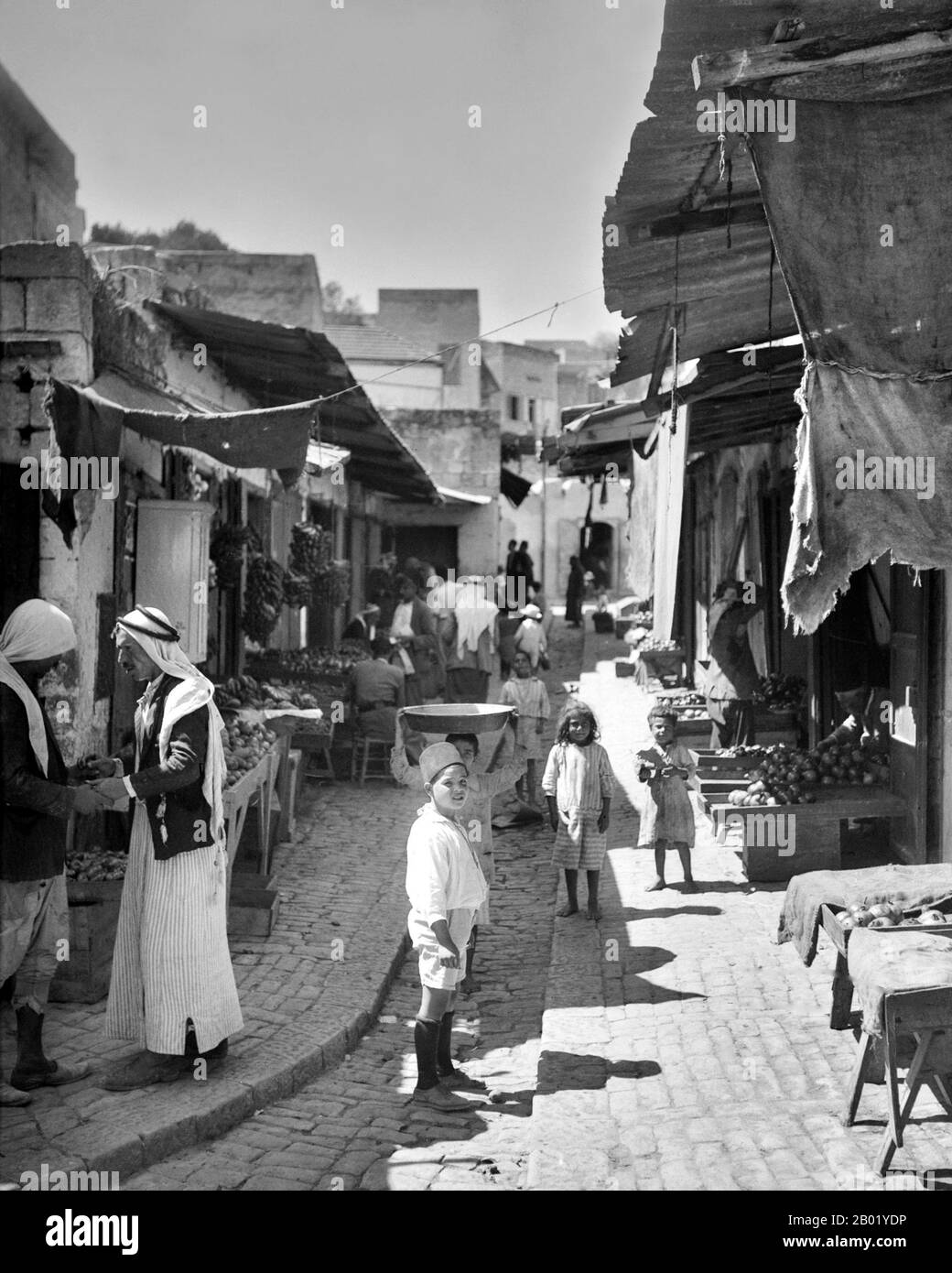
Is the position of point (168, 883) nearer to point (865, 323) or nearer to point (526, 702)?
point (865, 323)

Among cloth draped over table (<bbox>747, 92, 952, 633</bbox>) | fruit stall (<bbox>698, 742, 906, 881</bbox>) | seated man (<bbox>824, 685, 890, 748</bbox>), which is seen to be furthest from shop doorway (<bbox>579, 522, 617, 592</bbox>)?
cloth draped over table (<bbox>747, 92, 952, 633</bbox>)

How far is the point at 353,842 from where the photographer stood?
10055mm

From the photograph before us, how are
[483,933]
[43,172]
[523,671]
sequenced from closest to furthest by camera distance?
[483,933], [523,671], [43,172]

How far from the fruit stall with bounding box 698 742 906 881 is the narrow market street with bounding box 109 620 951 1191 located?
1.13 feet

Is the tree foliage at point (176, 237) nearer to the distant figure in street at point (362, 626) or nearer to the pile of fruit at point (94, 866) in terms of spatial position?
the distant figure in street at point (362, 626)

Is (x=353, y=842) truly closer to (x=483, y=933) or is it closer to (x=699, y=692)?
(x=483, y=933)

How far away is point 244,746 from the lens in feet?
28.3

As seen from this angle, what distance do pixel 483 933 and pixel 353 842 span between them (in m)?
2.25

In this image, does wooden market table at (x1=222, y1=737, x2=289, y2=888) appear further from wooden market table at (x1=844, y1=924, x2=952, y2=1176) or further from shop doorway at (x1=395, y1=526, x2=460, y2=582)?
shop doorway at (x1=395, y1=526, x2=460, y2=582)

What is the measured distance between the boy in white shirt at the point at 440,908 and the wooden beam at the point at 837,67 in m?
3.01

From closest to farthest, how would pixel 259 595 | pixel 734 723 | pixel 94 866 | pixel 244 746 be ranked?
pixel 94 866, pixel 244 746, pixel 734 723, pixel 259 595

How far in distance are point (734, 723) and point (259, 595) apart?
444 centimetres

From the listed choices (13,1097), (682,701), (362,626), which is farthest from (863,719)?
(362,626)
